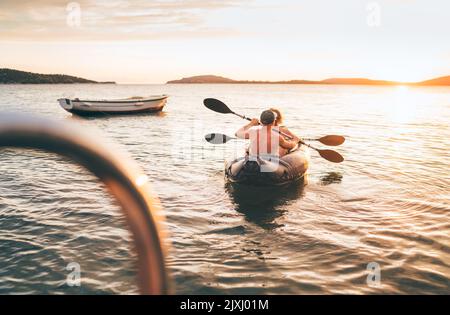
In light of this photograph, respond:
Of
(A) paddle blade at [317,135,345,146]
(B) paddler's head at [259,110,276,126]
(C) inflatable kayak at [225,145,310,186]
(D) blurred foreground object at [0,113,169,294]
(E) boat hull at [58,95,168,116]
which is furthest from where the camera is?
(E) boat hull at [58,95,168,116]

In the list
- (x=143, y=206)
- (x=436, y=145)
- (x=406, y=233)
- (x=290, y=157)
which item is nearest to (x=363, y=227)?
(x=406, y=233)

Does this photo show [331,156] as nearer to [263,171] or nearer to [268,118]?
[268,118]

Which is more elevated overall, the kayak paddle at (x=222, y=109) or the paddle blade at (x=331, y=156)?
the kayak paddle at (x=222, y=109)

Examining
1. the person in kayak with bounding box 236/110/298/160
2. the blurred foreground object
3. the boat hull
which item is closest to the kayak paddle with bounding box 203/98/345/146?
the person in kayak with bounding box 236/110/298/160

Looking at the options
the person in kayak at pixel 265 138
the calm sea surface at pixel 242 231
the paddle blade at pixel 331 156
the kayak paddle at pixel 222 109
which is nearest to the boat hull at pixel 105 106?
the calm sea surface at pixel 242 231

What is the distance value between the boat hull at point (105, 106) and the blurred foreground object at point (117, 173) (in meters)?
30.4

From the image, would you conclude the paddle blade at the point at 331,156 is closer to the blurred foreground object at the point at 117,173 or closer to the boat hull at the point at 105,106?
the blurred foreground object at the point at 117,173

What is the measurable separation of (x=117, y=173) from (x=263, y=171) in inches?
379

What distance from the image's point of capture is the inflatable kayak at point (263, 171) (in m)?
10.6

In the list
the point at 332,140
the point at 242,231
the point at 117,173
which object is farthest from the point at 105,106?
the point at 117,173

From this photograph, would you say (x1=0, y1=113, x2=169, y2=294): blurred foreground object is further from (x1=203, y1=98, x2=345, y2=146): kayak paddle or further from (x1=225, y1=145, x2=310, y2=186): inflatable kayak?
(x1=203, y1=98, x2=345, y2=146): kayak paddle

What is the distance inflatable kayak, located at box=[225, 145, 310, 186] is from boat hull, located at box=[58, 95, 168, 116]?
842 inches

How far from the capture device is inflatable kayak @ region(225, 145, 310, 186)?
34.9 feet
